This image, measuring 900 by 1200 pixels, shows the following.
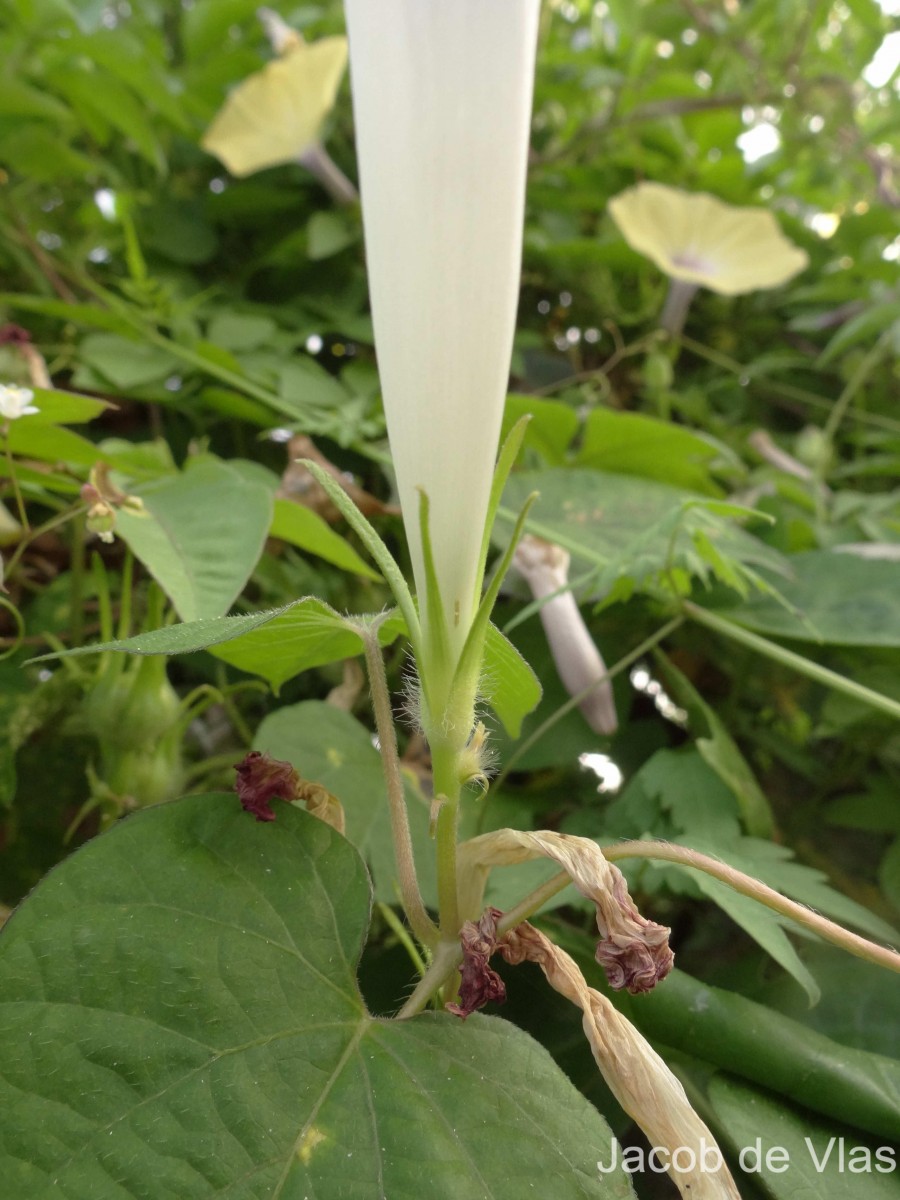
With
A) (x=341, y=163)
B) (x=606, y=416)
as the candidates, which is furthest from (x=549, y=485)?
(x=341, y=163)

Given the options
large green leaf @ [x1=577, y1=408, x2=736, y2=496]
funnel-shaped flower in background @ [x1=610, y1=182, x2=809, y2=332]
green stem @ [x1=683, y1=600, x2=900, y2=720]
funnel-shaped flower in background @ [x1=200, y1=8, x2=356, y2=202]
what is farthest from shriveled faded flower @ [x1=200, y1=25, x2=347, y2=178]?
green stem @ [x1=683, y1=600, x2=900, y2=720]

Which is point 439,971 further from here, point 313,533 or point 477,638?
point 313,533

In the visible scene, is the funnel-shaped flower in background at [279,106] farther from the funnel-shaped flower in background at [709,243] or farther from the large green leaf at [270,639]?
the large green leaf at [270,639]

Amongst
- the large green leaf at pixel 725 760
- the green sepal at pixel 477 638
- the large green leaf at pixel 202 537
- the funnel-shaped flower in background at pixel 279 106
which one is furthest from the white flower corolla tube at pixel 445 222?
the funnel-shaped flower in background at pixel 279 106

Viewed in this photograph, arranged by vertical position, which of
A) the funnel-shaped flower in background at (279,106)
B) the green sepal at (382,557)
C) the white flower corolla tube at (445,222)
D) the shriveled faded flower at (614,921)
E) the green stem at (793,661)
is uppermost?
the funnel-shaped flower in background at (279,106)

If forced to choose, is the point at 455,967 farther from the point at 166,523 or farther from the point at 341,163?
the point at 341,163
